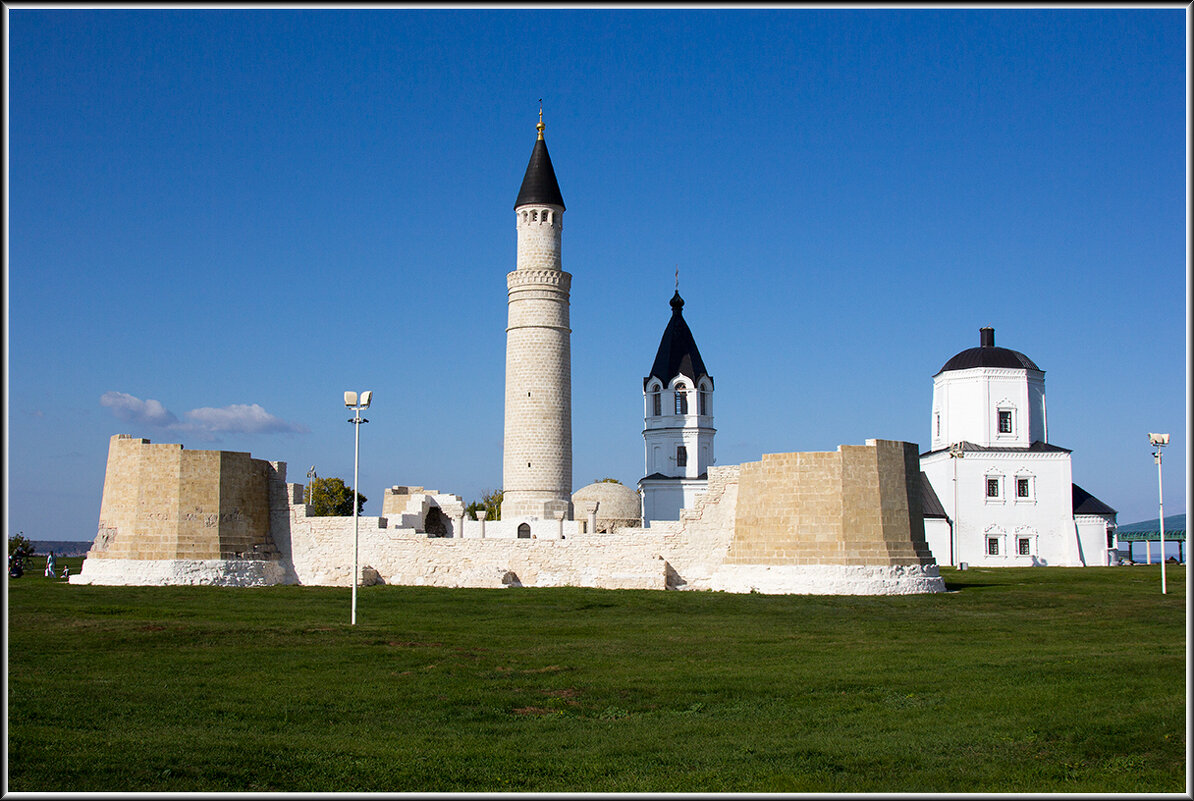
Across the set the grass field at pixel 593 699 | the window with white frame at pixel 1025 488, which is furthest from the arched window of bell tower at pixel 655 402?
the grass field at pixel 593 699

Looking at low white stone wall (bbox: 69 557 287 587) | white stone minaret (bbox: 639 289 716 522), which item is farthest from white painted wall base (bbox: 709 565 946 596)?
white stone minaret (bbox: 639 289 716 522)

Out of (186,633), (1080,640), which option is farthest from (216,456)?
(1080,640)

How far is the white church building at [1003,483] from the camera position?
48.1 meters

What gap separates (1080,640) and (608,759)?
10362mm

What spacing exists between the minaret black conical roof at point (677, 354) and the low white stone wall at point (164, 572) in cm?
3410

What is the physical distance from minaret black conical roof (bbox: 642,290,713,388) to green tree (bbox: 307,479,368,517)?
19.0m

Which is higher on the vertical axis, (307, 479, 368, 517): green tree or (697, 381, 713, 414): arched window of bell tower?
(697, 381, 713, 414): arched window of bell tower

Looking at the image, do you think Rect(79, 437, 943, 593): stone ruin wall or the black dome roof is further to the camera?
the black dome roof

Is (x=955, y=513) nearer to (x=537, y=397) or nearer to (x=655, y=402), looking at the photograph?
(x=655, y=402)

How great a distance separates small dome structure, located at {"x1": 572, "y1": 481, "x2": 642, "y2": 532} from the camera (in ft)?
141

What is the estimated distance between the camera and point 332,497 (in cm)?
6366

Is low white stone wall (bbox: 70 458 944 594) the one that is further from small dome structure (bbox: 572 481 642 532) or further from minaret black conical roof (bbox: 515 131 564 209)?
minaret black conical roof (bbox: 515 131 564 209)

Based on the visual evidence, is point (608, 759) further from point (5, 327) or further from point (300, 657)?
point (300, 657)

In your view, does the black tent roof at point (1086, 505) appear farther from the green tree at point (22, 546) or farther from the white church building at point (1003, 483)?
the green tree at point (22, 546)
